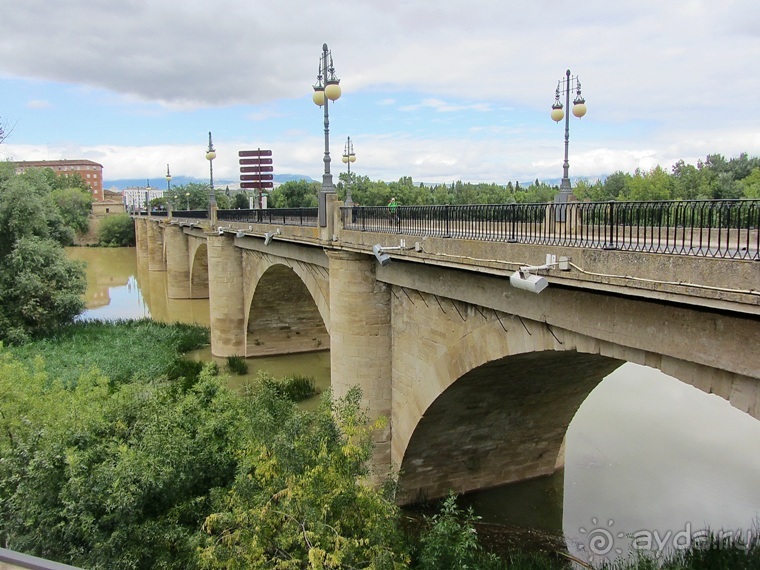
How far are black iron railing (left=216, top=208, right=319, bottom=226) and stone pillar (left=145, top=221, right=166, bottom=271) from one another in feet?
104

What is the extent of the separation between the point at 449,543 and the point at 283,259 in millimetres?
13765

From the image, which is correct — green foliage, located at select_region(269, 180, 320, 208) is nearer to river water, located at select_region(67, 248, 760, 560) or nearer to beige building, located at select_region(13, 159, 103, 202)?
river water, located at select_region(67, 248, 760, 560)

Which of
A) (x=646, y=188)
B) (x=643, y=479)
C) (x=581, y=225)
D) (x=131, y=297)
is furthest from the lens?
(x=131, y=297)

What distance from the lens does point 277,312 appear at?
2669 cm

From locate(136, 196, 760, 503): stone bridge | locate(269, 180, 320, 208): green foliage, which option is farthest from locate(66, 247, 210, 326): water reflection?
locate(136, 196, 760, 503): stone bridge

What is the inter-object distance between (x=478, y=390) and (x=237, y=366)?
15.1 meters

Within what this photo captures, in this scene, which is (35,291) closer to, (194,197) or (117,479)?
(117,479)

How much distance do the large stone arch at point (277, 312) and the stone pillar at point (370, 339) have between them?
10872mm

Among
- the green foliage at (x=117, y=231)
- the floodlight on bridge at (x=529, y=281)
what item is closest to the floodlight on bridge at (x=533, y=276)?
the floodlight on bridge at (x=529, y=281)

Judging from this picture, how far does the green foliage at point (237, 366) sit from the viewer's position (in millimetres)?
24594

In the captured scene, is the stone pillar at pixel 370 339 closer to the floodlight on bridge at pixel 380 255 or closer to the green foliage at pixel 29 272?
the floodlight on bridge at pixel 380 255

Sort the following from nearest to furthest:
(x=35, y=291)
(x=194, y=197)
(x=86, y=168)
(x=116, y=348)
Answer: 1. (x=116, y=348)
2. (x=35, y=291)
3. (x=194, y=197)
4. (x=86, y=168)

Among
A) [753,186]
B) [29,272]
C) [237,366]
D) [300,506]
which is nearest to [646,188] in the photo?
[753,186]

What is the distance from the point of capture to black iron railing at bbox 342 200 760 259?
6543 mm
